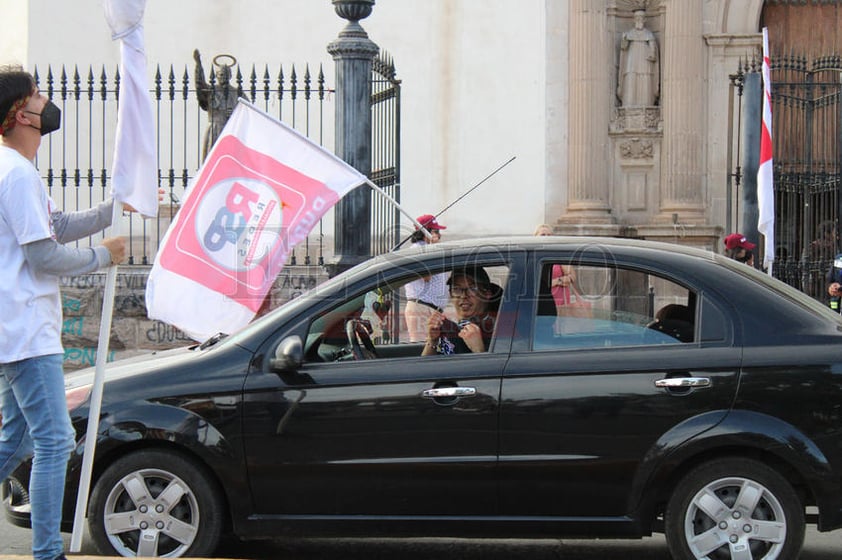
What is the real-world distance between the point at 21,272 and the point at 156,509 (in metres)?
1.47

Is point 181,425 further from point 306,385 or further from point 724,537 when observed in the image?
point 724,537

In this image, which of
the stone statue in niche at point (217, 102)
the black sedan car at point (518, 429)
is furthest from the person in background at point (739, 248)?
the black sedan car at point (518, 429)

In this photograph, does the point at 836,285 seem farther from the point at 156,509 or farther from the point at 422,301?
the point at 156,509

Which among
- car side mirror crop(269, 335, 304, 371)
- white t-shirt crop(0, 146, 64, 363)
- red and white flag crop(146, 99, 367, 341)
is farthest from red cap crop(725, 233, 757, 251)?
white t-shirt crop(0, 146, 64, 363)

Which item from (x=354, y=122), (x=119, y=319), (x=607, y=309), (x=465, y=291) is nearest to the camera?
(x=607, y=309)

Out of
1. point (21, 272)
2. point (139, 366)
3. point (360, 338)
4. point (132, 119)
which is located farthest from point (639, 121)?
point (21, 272)

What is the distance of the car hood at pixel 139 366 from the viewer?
5816 millimetres

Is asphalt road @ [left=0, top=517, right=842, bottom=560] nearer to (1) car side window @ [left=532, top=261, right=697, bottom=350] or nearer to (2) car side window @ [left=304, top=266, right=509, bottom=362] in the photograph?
(2) car side window @ [left=304, top=266, right=509, bottom=362]

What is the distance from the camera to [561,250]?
5.84 meters

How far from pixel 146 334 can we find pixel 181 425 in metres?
7.80

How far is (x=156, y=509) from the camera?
5602mm

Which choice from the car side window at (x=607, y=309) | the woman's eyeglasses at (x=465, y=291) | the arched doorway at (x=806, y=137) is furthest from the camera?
the arched doorway at (x=806, y=137)

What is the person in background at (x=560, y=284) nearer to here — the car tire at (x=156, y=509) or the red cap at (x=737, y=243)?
the car tire at (x=156, y=509)

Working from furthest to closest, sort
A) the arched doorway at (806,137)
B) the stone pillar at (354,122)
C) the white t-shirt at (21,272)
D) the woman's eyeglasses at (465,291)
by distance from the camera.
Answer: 1. the arched doorway at (806,137)
2. the stone pillar at (354,122)
3. the woman's eyeglasses at (465,291)
4. the white t-shirt at (21,272)
